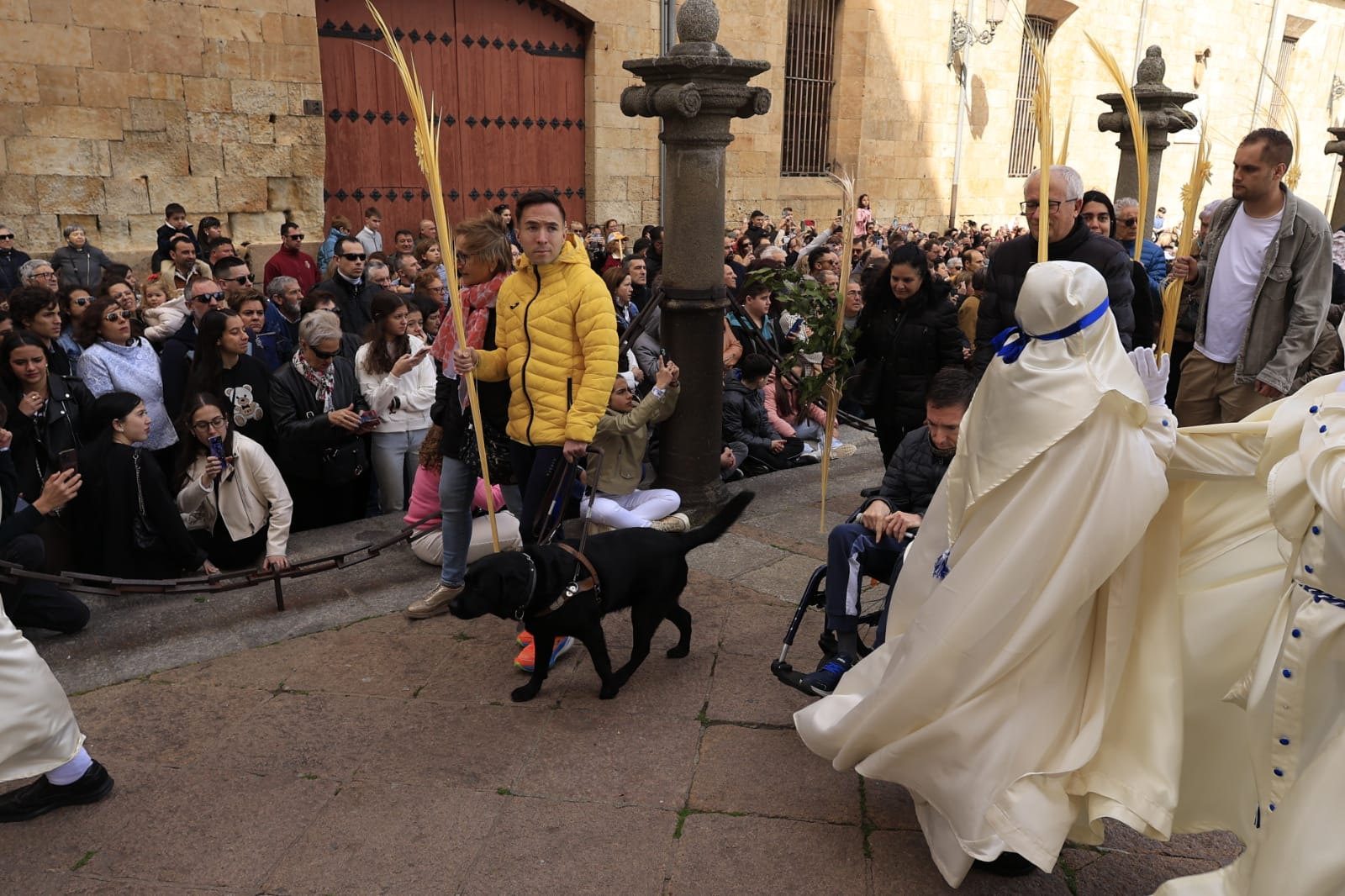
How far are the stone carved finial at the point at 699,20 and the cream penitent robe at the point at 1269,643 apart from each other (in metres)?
3.70

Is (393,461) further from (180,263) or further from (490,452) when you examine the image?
(180,263)

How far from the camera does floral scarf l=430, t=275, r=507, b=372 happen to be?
455 cm

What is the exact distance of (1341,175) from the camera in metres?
14.0

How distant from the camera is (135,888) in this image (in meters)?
2.96

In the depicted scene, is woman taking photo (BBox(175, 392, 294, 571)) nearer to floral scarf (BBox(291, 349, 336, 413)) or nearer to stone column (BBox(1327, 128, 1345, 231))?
floral scarf (BBox(291, 349, 336, 413))

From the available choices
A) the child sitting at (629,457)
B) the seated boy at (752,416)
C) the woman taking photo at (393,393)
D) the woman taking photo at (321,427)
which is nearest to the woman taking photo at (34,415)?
the woman taking photo at (321,427)

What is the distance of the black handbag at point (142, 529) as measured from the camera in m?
4.89

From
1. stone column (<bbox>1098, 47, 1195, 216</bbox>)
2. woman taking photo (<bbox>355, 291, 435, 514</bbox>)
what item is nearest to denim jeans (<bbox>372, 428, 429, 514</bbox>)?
woman taking photo (<bbox>355, 291, 435, 514</bbox>)

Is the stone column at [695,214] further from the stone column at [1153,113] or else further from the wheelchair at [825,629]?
the stone column at [1153,113]

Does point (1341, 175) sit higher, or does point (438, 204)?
point (1341, 175)

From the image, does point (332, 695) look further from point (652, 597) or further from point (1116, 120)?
point (1116, 120)

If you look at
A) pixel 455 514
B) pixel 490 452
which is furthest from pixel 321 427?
pixel 490 452

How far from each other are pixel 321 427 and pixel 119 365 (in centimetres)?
109

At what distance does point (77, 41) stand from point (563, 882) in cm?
969
